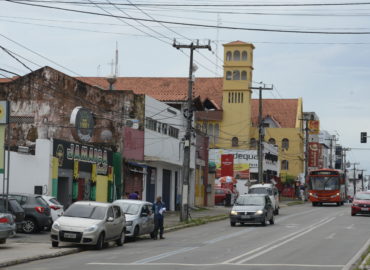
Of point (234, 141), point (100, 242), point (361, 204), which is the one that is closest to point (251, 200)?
point (361, 204)

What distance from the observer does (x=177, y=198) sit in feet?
184

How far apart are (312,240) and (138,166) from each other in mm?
20283

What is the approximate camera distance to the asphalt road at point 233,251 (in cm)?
1942

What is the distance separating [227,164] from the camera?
72.8 m

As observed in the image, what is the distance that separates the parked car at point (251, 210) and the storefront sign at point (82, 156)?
804cm

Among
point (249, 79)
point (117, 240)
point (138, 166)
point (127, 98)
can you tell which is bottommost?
point (117, 240)

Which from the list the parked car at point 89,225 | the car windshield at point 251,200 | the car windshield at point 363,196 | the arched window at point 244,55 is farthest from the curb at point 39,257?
the arched window at point 244,55

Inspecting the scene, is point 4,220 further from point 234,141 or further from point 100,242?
point 234,141

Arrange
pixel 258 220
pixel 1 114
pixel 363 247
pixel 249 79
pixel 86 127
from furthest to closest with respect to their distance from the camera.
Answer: pixel 249 79
pixel 86 127
pixel 258 220
pixel 1 114
pixel 363 247

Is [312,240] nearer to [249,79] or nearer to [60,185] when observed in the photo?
[60,185]

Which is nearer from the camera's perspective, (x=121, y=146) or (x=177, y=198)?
(x=121, y=146)

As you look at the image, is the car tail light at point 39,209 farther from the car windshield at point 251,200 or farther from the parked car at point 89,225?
the car windshield at point 251,200

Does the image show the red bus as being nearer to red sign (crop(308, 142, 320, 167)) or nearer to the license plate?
the license plate

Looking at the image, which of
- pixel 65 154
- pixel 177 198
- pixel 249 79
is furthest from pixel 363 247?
pixel 249 79
